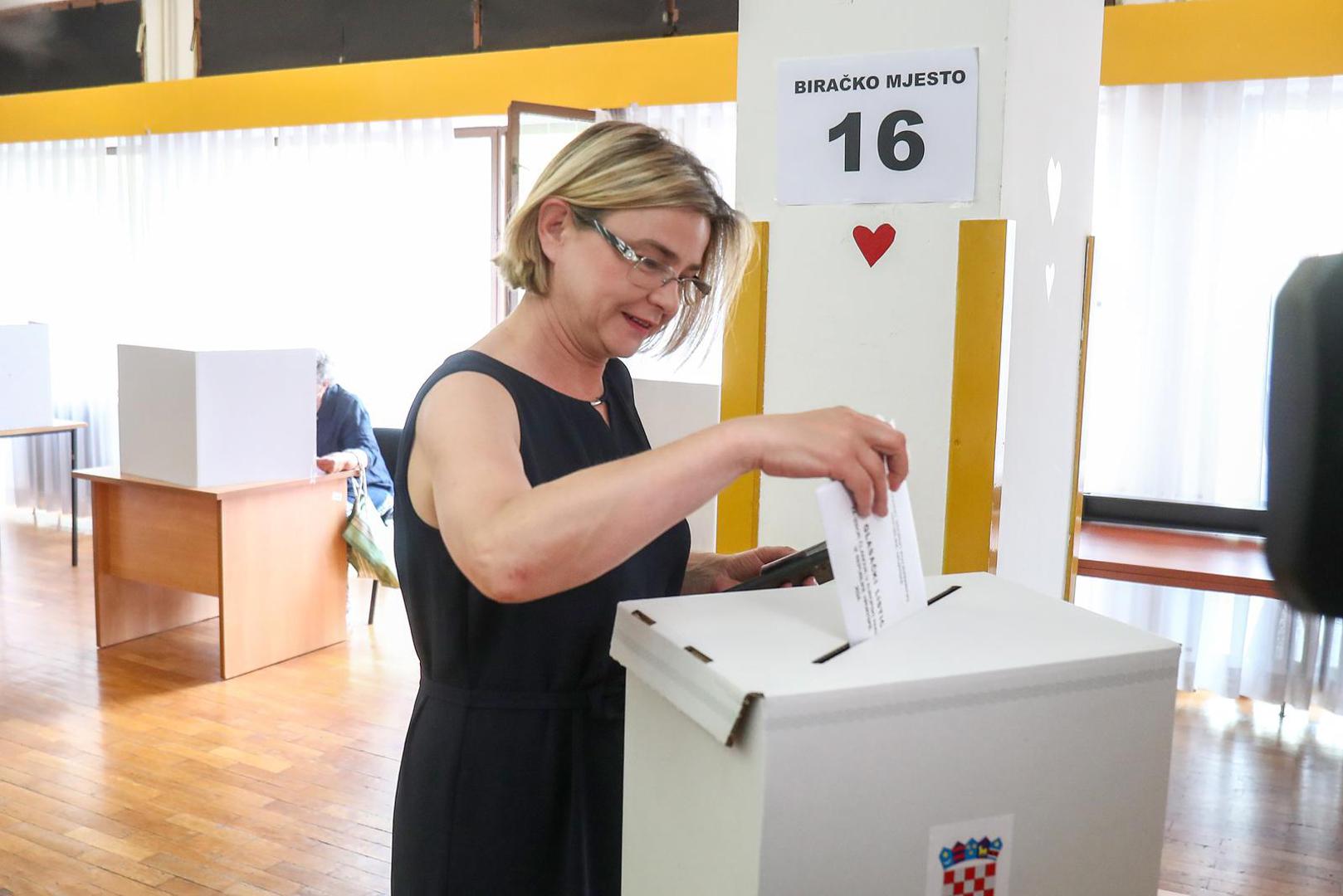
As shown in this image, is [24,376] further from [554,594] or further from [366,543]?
[554,594]

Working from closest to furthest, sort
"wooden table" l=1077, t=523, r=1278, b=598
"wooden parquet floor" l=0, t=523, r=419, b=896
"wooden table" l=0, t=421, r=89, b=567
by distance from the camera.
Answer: "wooden parquet floor" l=0, t=523, r=419, b=896 < "wooden table" l=1077, t=523, r=1278, b=598 < "wooden table" l=0, t=421, r=89, b=567

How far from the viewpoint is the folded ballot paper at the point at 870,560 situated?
0.84 m

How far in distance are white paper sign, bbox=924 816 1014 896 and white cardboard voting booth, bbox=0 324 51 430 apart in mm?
6172

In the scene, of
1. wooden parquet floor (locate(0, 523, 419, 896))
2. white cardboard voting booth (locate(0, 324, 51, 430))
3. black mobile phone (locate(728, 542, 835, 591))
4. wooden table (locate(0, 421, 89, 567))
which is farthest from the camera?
white cardboard voting booth (locate(0, 324, 51, 430))

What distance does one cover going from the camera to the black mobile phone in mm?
1225

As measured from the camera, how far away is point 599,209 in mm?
1111

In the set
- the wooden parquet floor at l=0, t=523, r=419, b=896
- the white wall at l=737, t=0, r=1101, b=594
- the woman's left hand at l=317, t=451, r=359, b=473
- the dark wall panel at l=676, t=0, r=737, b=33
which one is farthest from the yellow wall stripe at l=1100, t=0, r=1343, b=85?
the wooden parquet floor at l=0, t=523, r=419, b=896

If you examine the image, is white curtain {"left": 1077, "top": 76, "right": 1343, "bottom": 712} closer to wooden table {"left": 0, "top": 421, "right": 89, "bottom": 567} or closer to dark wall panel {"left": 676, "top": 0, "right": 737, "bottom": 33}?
dark wall panel {"left": 676, "top": 0, "right": 737, "bottom": 33}

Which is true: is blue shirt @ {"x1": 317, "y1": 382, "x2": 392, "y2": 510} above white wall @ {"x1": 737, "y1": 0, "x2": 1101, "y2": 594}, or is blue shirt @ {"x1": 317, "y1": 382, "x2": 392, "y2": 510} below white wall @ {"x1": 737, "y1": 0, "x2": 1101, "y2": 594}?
below

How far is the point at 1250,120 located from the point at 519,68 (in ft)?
9.79

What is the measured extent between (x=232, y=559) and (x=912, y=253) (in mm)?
3268

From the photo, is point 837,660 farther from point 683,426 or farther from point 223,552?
point 223,552

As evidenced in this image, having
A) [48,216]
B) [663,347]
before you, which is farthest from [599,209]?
[48,216]

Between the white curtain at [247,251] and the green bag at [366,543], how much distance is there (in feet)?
3.60
